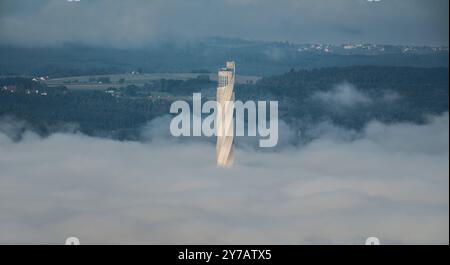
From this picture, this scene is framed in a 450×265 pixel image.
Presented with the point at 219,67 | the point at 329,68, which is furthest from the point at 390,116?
the point at 219,67
